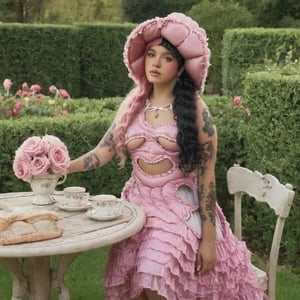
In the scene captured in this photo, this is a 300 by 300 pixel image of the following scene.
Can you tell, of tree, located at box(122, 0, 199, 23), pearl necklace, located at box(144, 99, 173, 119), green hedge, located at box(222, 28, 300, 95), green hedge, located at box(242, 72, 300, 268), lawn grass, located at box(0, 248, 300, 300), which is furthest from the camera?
tree, located at box(122, 0, 199, 23)

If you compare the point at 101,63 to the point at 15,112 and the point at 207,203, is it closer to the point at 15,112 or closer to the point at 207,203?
the point at 15,112

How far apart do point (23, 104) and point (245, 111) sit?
1.96 metres

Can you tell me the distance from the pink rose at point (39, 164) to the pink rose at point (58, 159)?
0.09ft

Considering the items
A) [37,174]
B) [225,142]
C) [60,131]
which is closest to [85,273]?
[60,131]

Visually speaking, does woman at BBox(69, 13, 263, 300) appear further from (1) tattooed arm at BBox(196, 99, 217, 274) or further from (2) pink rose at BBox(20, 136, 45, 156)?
(2) pink rose at BBox(20, 136, 45, 156)

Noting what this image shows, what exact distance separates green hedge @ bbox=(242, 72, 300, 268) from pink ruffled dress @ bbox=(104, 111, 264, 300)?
1511 mm

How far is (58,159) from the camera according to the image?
2.92m

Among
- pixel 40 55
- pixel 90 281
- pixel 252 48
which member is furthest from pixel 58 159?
pixel 40 55

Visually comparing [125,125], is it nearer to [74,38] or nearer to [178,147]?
[178,147]

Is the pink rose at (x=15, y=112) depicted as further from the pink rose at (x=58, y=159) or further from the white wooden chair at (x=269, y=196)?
the pink rose at (x=58, y=159)

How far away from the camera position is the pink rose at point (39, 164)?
286 cm

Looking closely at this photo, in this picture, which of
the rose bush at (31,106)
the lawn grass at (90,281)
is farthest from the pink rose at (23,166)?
the rose bush at (31,106)

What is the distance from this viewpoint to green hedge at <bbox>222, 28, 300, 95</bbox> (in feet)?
30.7

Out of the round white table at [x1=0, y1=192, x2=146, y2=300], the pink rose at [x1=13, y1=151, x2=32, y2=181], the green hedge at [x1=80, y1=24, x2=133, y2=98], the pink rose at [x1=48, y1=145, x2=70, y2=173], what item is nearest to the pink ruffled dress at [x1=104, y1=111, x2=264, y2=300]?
the round white table at [x1=0, y1=192, x2=146, y2=300]
